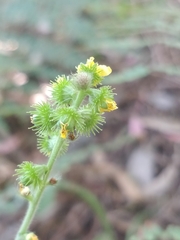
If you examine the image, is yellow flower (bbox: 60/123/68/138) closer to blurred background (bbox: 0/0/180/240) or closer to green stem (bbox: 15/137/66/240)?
green stem (bbox: 15/137/66/240)

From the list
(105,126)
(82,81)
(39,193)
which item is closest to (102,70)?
(82,81)

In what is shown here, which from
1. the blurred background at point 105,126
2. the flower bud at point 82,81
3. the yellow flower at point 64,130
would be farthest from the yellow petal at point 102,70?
the blurred background at point 105,126

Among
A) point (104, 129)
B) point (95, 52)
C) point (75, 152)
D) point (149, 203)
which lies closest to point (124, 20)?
point (95, 52)

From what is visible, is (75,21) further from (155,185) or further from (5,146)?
(155,185)

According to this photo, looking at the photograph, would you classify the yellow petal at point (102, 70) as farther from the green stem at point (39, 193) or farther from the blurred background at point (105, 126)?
the blurred background at point (105, 126)

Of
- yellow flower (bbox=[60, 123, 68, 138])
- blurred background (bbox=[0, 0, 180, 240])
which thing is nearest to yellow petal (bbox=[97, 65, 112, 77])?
yellow flower (bbox=[60, 123, 68, 138])

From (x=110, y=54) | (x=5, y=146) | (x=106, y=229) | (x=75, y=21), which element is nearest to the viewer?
(x=106, y=229)
